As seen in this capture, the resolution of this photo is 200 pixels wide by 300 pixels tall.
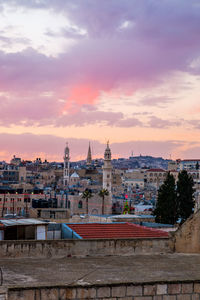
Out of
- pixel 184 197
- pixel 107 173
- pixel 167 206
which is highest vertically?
pixel 107 173

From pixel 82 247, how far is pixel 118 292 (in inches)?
168

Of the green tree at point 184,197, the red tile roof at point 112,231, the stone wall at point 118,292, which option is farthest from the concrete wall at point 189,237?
the green tree at point 184,197

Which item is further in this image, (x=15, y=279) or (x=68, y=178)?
(x=68, y=178)

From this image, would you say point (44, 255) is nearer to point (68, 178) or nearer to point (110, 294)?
point (110, 294)

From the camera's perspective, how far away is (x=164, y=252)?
12883mm

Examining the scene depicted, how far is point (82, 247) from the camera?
12.2 meters

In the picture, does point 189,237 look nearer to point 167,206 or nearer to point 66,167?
point 167,206

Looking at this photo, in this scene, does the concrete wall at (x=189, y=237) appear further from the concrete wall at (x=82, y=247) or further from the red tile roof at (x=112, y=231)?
the red tile roof at (x=112, y=231)

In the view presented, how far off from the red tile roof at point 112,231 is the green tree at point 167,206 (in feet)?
79.8

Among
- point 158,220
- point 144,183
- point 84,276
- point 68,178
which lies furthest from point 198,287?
point 144,183

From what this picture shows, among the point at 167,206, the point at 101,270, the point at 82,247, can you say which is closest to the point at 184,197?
the point at 167,206

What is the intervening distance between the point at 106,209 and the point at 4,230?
6619 centimetres

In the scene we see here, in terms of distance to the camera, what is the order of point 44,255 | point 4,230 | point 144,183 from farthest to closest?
point 144,183 < point 4,230 < point 44,255

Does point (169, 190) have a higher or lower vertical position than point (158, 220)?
higher
